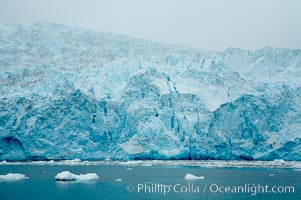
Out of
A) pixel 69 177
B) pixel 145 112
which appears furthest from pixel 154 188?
pixel 145 112

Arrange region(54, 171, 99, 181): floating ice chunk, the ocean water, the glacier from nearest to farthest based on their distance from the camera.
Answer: the ocean water, region(54, 171, 99, 181): floating ice chunk, the glacier

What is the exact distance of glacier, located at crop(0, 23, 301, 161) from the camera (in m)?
35.7

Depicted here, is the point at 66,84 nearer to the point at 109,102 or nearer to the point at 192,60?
the point at 109,102

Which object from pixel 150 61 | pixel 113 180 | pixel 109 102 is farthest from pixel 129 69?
pixel 113 180

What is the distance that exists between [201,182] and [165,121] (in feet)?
52.6

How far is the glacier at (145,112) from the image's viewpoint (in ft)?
117

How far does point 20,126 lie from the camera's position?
115 feet

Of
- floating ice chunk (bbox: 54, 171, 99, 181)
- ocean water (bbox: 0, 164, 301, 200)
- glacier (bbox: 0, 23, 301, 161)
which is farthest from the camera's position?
glacier (bbox: 0, 23, 301, 161)

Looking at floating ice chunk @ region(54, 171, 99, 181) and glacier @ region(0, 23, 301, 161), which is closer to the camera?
floating ice chunk @ region(54, 171, 99, 181)

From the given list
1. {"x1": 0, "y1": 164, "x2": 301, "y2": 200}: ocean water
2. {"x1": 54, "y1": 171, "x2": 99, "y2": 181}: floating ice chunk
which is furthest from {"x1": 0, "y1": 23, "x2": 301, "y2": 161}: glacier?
{"x1": 54, "y1": 171, "x2": 99, "y2": 181}: floating ice chunk

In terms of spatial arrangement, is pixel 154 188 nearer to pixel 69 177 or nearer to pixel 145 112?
pixel 69 177

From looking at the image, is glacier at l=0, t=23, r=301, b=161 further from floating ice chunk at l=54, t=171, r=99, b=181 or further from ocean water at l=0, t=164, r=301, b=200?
floating ice chunk at l=54, t=171, r=99, b=181

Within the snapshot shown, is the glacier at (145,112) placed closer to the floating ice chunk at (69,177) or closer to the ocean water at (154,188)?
the ocean water at (154,188)

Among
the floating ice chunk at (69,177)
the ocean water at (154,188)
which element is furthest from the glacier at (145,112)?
the floating ice chunk at (69,177)
